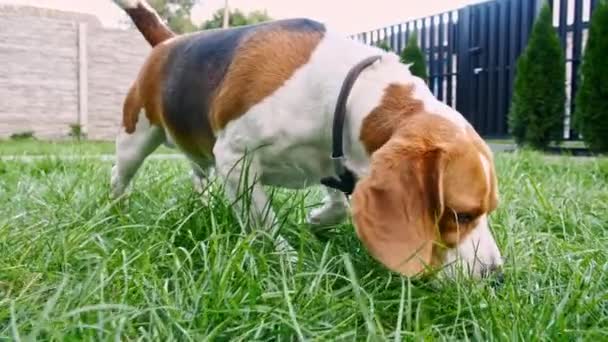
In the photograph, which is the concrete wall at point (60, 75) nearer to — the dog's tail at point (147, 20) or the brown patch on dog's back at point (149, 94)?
the dog's tail at point (147, 20)

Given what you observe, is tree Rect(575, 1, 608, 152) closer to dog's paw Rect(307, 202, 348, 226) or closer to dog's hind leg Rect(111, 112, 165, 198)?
dog's paw Rect(307, 202, 348, 226)

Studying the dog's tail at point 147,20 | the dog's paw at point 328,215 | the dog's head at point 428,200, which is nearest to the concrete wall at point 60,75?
the dog's tail at point 147,20

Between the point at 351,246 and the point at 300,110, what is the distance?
1.93 ft

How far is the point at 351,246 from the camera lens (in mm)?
2668

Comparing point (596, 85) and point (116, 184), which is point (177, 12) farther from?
point (116, 184)

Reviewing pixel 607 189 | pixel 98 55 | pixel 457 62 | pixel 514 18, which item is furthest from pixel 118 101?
pixel 607 189

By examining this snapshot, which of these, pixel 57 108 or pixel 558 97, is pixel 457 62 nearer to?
pixel 558 97

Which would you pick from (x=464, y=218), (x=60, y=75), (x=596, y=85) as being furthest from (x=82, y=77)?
(x=464, y=218)

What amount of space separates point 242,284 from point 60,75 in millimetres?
12286

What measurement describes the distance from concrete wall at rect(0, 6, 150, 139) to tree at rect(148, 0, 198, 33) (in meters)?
15.6

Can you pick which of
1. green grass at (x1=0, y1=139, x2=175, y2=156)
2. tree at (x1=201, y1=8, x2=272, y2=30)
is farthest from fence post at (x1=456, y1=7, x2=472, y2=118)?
tree at (x1=201, y1=8, x2=272, y2=30)

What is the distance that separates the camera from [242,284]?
1.89m

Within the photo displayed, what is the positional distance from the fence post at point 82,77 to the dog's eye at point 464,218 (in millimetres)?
12189

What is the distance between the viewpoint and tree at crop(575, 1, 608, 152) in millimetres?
8109
